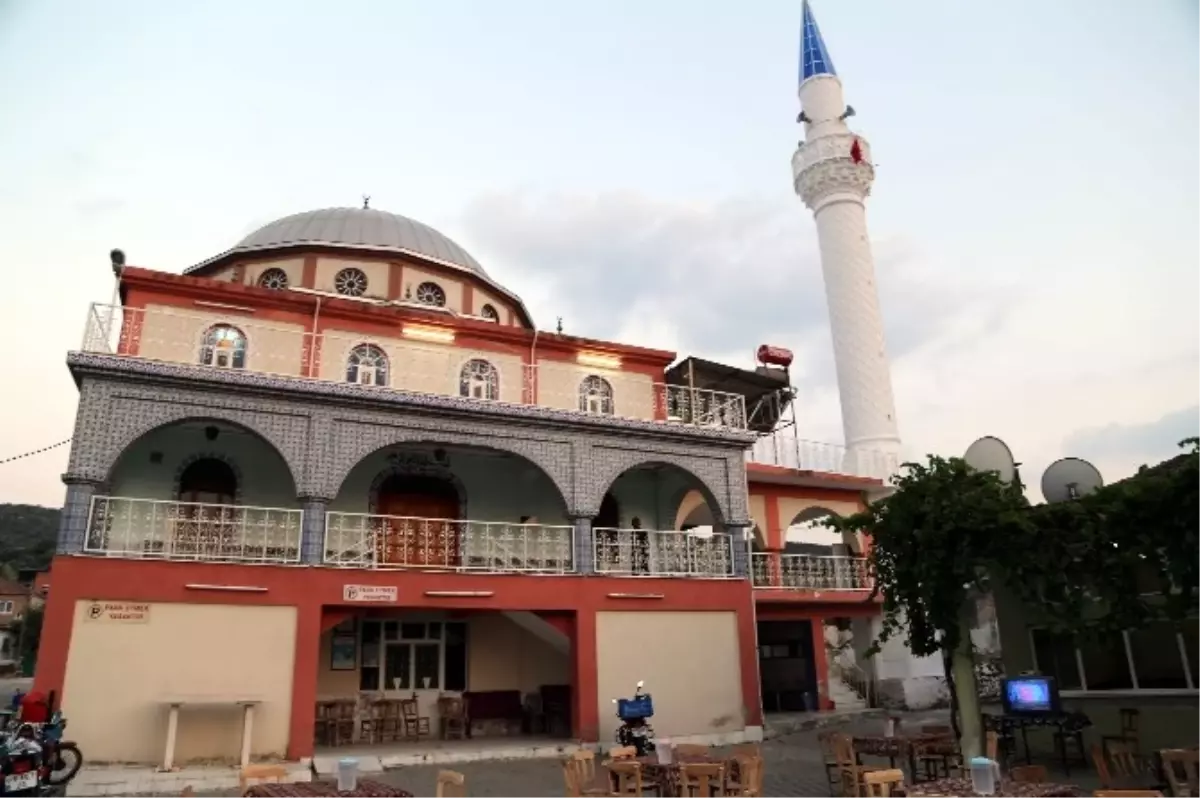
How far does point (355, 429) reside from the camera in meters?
14.3

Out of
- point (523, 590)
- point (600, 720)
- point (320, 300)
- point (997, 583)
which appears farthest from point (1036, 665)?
point (320, 300)

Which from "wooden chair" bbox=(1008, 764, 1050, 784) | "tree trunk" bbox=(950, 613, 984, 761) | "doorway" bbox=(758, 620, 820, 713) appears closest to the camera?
"wooden chair" bbox=(1008, 764, 1050, 784)

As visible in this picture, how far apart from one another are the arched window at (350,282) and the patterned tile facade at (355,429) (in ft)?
17.0

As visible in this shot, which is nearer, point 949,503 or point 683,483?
point 949,503

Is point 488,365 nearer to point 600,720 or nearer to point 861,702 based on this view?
point 600,720

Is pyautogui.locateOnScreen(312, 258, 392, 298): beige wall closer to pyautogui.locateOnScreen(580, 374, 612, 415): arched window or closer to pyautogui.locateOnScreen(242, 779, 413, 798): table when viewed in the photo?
pyautogui.locateOnScreen(580, 374, 612, 415): arched window

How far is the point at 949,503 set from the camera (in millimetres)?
10242

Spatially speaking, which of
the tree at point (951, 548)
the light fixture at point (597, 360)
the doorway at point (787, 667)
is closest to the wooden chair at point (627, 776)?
the tree at point (951, 548)

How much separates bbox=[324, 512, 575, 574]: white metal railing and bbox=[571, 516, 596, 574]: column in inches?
5.2

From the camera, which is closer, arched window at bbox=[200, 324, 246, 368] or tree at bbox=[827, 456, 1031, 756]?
tree at bbox=[827, 456, 1031, 756]

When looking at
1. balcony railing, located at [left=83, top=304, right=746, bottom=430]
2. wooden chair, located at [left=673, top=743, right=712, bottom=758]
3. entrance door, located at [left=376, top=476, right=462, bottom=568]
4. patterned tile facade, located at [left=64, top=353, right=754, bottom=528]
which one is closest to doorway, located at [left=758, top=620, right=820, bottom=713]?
patterned tile facade, located at [left=64, top=353, right=754, bottom=528]

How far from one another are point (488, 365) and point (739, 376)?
6459 millimetres

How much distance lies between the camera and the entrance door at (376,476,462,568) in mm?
15609

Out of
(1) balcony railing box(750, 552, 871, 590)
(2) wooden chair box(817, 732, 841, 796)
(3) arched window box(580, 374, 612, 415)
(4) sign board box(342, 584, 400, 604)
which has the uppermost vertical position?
(3) arched window box(580, 374, 612, 415)
